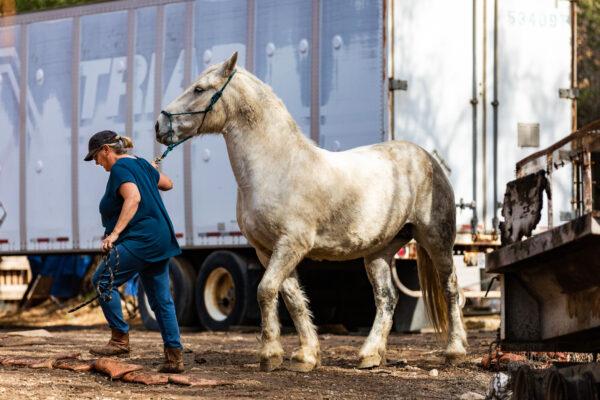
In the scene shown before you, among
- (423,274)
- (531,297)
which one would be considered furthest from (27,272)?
(531,297)

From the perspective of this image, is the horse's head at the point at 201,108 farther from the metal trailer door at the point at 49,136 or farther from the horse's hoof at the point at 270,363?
the metal trailer door at the point at 49,136

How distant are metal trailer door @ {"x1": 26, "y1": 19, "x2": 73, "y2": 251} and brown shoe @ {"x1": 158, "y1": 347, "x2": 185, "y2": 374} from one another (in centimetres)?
1069

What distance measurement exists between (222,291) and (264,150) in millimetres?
8611

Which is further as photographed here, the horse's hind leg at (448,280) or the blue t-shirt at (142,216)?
the horse's hind leg at (448,280)

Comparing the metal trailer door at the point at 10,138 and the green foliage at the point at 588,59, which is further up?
the green foliage at the point at 588,59

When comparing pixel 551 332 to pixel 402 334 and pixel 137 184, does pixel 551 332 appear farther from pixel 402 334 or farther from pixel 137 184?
pixel 402 334

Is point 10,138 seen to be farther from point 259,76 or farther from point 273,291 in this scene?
point 273,291

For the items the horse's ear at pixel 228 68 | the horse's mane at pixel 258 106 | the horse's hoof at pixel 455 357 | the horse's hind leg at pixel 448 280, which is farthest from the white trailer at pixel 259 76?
the horse's ear at pixel 228 68

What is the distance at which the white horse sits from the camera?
11422 mm

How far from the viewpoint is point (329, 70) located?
1803 cm

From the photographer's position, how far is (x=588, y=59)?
3152 cm

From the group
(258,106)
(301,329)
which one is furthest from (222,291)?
(258,106)

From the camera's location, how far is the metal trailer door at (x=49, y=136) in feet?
70.6

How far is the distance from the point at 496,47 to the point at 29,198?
7.77 m
